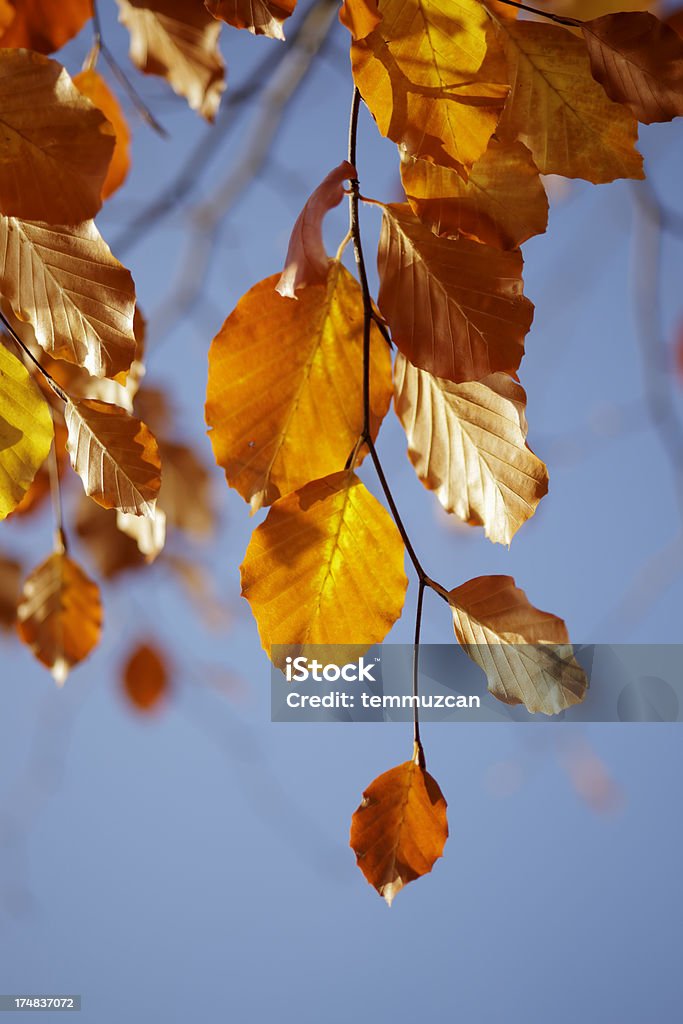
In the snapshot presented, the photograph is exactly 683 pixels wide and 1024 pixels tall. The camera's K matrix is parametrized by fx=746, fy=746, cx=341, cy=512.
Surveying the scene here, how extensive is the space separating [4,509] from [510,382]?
10 cm

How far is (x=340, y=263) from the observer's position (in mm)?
152

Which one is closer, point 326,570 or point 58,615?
point 326,570

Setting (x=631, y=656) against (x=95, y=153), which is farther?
(x=631, y=656)

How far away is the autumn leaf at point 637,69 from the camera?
13 centimetres

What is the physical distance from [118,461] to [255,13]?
0.08 meters

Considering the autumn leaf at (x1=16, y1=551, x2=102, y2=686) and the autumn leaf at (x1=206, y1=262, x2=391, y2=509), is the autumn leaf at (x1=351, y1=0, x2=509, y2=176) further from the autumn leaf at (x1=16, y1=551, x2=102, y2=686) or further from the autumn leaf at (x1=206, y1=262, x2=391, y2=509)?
the autumn leaf at (x1=16, y1=551, x2=102, y2=686)

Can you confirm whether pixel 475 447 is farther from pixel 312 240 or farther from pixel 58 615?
pixel 58 615

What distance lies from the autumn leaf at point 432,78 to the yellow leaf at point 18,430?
0.08 metres

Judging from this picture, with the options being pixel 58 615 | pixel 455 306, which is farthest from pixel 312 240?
pixel 58 615

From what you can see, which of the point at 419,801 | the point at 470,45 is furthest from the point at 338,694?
the point at 470,45

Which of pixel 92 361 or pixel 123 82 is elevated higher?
pixel 123 82

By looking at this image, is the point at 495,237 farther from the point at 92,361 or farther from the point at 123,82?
the point at 123,82

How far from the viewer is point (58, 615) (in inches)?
10.3

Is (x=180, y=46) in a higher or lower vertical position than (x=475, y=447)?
higher
